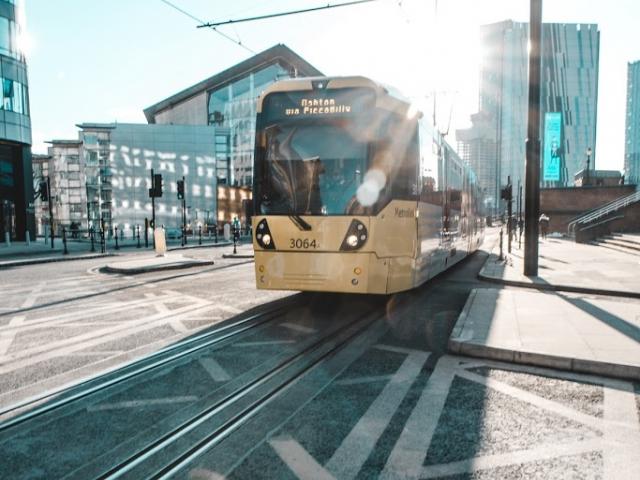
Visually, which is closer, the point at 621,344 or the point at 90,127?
the point at 621,344

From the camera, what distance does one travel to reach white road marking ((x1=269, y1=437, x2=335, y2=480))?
3.01 m

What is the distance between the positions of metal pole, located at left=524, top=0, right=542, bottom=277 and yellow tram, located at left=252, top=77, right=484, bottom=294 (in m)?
5.88

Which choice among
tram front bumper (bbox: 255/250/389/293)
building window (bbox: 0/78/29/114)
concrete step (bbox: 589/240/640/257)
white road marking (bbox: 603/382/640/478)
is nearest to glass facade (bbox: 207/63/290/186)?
building window (bbox: 0/78/29/114)

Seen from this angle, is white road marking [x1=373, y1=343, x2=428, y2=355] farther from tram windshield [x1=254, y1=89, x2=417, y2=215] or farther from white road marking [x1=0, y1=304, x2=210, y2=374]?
white road marking [x1=0, y1=304, x2=210, y2=374]

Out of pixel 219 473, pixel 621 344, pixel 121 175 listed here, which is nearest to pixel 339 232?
pixel 621 344

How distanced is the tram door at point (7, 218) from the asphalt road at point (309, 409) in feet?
112

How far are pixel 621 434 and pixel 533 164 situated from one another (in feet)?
33.6

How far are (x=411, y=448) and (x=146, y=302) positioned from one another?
6.93 metres

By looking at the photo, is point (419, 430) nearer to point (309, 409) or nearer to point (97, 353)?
point (309, 409)

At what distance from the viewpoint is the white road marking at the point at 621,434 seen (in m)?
3.10

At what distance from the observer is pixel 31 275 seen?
14.6 metres

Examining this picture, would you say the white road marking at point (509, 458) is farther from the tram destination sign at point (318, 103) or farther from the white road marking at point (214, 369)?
the tram destination sign at point (318, 103)

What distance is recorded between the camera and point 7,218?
36125mm

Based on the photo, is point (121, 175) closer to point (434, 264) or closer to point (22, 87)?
point (22, 87)
